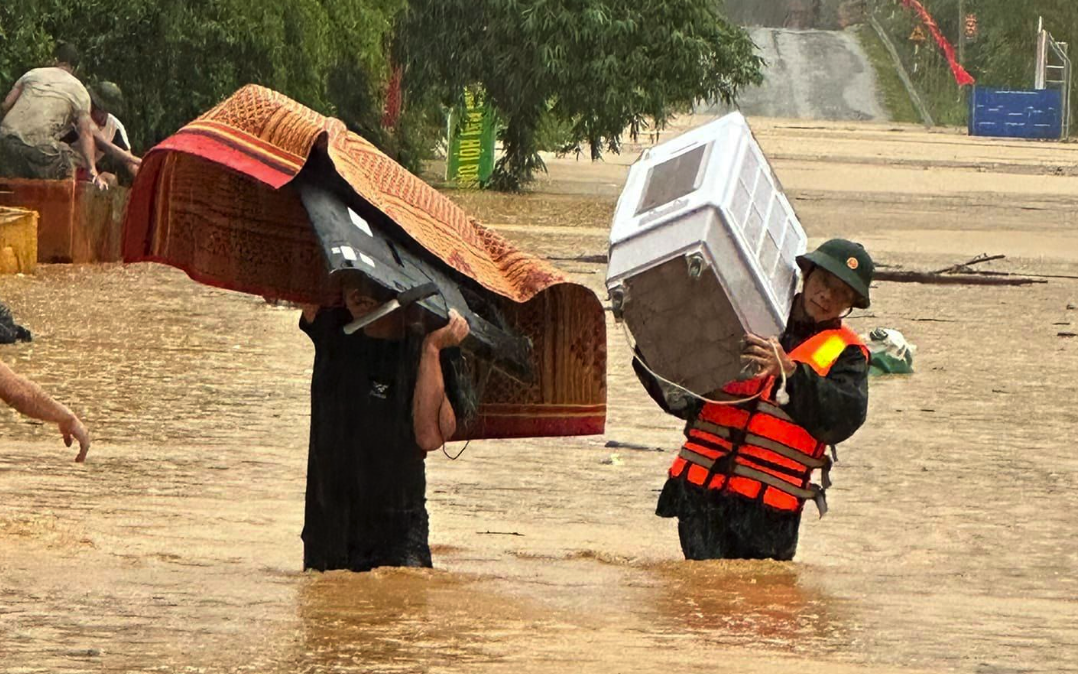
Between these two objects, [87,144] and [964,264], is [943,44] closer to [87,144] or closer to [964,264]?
[964,264]

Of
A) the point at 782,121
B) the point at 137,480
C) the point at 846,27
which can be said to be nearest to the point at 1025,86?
the point at 782,121

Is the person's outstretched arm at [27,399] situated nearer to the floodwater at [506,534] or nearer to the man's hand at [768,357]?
the floodwater at [506,534]

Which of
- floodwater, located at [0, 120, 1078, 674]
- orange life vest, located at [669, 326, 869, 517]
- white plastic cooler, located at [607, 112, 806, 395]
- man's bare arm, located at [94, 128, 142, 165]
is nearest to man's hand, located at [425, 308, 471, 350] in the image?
white plastic cooler, located at [607, 112, 806, 395]

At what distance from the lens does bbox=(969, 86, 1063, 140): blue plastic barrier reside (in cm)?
6831

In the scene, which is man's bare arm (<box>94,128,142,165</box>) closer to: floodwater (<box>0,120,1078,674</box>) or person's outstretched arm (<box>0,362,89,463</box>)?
floodwater (<box>0,120,1078,674</box>)

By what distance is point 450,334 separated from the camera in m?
6.22

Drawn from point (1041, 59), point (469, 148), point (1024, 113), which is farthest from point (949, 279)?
point (1024, 113)

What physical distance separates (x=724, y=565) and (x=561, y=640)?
100cm

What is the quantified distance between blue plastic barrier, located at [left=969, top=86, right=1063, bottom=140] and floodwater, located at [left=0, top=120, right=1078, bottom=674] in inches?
2085

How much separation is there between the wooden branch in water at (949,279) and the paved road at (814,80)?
198ft

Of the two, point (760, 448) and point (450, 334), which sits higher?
point (450, 334)

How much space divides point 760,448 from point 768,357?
41 centimetres

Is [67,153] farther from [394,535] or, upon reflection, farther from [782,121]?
[782,121]

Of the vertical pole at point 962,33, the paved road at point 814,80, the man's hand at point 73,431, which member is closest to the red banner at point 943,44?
the vertical pole at point 962,33
